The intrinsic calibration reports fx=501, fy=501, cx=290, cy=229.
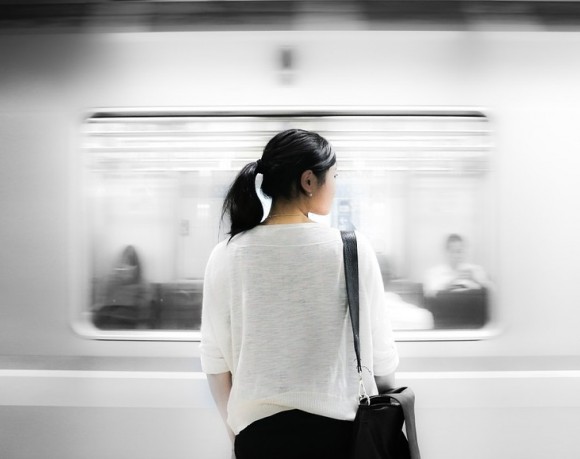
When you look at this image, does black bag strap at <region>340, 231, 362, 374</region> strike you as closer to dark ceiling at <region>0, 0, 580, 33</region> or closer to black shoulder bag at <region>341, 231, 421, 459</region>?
black shoulder bag at <region>341, 231, 421, 459</region>

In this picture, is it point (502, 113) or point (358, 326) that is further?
point (502, 113)

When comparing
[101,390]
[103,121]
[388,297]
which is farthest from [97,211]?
[388,297]

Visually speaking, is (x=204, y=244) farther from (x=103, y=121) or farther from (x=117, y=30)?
(x=117, y=30)

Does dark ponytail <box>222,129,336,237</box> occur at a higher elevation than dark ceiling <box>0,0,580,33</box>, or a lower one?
lower

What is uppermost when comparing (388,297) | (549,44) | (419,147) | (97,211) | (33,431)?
(549,44)

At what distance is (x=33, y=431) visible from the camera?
88.7 inches

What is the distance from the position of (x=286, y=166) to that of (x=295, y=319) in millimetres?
410

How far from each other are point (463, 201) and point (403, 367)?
0.79m

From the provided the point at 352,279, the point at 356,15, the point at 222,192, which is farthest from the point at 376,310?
the point at 356,15

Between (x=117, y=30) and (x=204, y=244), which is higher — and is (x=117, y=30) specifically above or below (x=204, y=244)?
above

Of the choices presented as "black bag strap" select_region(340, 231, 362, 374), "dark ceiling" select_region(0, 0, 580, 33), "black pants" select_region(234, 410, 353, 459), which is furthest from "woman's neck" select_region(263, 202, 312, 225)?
"dark ceiling" select_region(0, 0, 580, 33)

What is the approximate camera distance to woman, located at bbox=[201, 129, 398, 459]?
131 centimetres

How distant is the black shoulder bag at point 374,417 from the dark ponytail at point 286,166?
7.9 inches

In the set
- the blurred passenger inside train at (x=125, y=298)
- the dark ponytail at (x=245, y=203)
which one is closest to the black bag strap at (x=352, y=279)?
the dark ponytail at (x=245, y=203)
